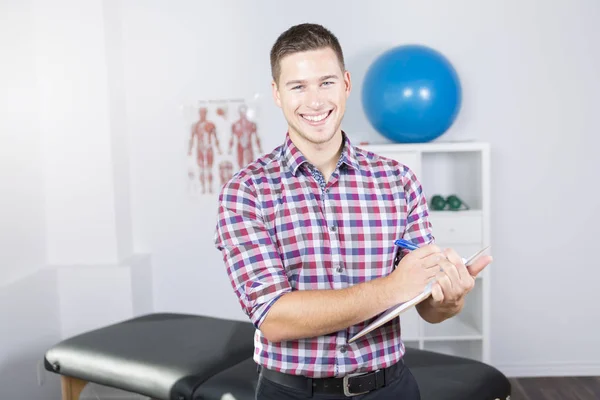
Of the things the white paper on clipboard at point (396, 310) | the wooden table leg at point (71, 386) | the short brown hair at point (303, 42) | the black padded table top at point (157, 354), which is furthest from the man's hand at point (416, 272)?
the wooden table leg at point (71, 386)

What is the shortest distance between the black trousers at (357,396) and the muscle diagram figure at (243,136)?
92.3 inches

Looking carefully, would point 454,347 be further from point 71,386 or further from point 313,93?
point 313,93

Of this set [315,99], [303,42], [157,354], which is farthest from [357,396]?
Result: [157,354]

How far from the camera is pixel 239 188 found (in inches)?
58.5

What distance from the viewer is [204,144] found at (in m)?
3.80

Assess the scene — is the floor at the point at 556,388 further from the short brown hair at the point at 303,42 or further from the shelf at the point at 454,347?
the short brown hair at the point at 303,42

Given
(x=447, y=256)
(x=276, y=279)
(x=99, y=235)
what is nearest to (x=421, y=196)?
(x=447, y=256)

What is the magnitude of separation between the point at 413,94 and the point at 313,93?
1.80 metres

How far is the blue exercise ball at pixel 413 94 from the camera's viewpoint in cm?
321

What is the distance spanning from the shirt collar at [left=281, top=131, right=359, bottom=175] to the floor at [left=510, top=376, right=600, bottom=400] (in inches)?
90.8

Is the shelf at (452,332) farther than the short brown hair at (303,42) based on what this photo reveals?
Yes

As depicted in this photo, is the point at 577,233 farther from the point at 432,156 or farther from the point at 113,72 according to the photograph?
the point at 113,72

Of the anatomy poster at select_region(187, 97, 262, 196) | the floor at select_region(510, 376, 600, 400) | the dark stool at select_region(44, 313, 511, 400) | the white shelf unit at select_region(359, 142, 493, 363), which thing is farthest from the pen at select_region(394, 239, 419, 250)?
the anatomy poster at select_region(187, 97, 262, 196)

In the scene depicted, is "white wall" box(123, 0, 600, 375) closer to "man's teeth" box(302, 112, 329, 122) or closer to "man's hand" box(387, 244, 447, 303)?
"man's teeth" box(302, 112, 329, 122)
